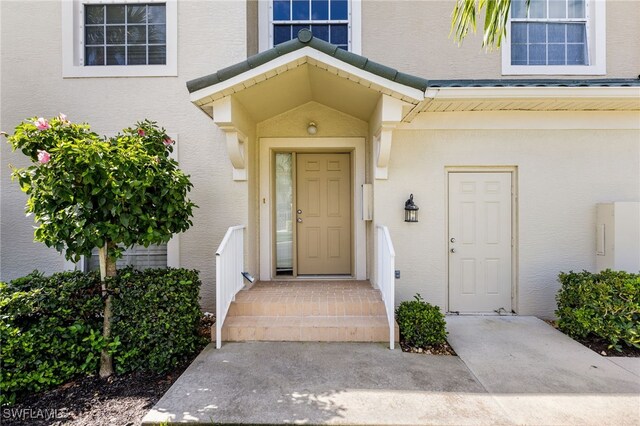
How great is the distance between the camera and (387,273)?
4.21m

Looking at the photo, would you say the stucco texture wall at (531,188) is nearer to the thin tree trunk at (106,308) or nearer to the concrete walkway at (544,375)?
the concrete walkway at (544,375)

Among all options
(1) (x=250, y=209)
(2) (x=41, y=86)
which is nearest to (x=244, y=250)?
(1) (x=250, y=209)

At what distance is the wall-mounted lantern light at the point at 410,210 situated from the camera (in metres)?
4.89

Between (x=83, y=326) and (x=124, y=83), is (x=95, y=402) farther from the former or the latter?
(x=124, y=83)

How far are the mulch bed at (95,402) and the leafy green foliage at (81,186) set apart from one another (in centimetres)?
137

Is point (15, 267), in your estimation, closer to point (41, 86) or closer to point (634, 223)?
point (41, 86)

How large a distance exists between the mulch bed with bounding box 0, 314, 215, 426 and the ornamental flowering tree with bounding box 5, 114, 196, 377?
0.25 meters

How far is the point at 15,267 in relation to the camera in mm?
5078

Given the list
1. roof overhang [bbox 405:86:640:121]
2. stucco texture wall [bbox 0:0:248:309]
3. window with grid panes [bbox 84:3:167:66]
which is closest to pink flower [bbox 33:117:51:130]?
stucco texture wall [bbox 0:0:248:309]

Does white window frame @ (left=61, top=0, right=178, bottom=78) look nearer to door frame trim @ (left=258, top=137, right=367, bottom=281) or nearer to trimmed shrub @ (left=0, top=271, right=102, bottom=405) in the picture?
door frame trim @ (left=258, top=137, right=367, bottom=281)

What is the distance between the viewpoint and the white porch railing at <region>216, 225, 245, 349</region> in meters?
3.97

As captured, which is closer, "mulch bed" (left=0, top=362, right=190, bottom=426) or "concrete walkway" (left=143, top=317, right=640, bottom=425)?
"concrete walkway" (left=143, top=317, right=640, bottom=425)

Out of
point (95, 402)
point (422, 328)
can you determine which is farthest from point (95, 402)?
point (422, 328)

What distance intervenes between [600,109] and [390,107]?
3327 millimetres
